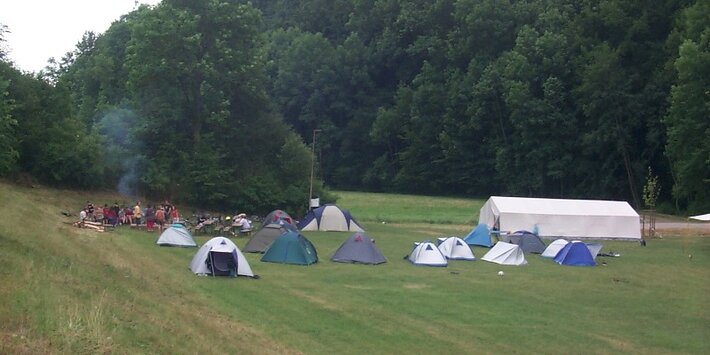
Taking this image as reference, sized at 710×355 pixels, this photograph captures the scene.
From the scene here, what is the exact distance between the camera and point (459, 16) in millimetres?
73688

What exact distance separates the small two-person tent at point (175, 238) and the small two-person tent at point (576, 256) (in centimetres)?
1372

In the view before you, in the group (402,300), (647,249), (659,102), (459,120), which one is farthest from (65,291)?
(459,120)

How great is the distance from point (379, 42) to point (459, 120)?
42.3 feet

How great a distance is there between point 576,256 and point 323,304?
1401 cm

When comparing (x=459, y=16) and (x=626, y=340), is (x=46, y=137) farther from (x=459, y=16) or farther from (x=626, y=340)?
(x=459, y=16)

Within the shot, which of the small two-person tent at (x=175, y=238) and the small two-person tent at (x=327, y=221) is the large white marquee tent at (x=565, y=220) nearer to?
the small two-person tent at (x=327, y=221)

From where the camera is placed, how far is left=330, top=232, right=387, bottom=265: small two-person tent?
27.1m

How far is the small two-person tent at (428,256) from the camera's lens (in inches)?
1086

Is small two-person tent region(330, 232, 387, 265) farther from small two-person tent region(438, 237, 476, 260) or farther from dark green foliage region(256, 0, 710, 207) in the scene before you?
dark green foliage region(256, 0, 710, 207)

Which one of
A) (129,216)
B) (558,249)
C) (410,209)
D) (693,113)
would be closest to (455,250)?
(558,249)

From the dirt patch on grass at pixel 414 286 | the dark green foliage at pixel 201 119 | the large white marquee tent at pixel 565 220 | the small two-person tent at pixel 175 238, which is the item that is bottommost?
the dirt patch on grass at pixel 414 286

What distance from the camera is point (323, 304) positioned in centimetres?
1931

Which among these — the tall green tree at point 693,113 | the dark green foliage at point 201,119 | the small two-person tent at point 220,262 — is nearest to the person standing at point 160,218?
the dark green foliage at point 201,119

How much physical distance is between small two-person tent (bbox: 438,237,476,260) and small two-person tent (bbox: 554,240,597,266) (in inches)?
133
